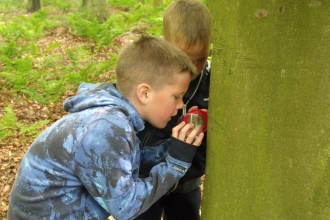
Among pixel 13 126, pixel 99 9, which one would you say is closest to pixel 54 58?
pixel 13 126

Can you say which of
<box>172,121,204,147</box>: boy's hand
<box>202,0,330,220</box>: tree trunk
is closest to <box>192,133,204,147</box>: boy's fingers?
<box>172,121,204,147</box>: boy's hand

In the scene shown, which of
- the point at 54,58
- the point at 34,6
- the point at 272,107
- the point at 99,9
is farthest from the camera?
the point at 34,6

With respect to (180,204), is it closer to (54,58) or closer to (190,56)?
(190,56)

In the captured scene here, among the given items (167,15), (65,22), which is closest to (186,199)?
(167,15)

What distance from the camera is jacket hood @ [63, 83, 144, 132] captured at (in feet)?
4.99

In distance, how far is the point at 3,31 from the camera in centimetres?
767

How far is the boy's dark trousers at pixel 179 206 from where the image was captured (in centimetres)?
225

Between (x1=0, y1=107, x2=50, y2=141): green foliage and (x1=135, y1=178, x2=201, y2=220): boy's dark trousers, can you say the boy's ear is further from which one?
(x1=0, y1=107, x2=50, y2=141): green foliage

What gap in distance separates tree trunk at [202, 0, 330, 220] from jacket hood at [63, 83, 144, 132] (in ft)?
1.18

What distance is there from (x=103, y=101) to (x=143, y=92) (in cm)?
20

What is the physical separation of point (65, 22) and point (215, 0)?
353 inches

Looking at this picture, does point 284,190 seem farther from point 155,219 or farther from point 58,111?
point 58,111

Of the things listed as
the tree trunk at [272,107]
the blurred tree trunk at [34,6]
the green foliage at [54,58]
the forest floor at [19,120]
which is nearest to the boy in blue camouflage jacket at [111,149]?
the tree trunk at [272,107]

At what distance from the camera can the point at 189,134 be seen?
1610mm
